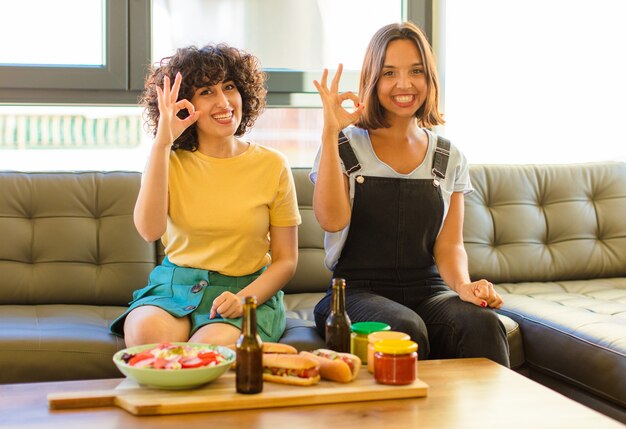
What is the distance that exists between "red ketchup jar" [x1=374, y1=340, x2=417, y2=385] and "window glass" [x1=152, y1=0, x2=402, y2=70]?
1.96 m

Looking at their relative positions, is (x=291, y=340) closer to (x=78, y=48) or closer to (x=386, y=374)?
(x=386, y=374)

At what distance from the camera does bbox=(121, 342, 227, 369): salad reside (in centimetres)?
157

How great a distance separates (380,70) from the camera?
2379mm

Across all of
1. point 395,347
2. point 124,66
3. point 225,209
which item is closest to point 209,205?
point 225,209

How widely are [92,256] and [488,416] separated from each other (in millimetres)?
1669

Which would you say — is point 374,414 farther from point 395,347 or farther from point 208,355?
point 208,355

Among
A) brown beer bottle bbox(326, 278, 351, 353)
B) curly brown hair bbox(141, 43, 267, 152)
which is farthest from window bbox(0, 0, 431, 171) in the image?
brown beer bottle bbox(326, 278, 351, 353)

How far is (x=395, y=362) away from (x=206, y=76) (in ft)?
3.62

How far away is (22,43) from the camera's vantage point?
315cm

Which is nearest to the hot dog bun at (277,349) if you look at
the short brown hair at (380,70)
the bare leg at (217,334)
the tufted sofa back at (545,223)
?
the bare leg at (217,334)

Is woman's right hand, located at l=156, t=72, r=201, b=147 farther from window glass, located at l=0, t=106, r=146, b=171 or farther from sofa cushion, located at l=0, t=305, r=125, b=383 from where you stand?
window glass, located at l=0, t=106, r=146, b=171

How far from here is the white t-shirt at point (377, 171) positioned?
7.79 feet

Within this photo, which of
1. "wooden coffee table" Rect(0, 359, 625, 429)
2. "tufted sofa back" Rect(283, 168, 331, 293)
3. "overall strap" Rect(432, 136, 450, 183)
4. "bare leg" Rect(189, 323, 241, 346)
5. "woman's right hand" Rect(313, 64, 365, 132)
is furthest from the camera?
"tufted sofa back" Rect(283, 168, 331, 293)

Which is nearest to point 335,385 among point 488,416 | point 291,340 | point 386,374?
point 386,374
